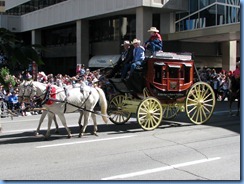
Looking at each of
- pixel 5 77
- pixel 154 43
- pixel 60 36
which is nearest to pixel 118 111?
pixel 154 43

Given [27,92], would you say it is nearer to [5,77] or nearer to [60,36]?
[5,77]

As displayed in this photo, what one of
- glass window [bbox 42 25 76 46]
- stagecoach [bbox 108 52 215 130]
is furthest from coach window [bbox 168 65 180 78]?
glass window [bbox 42 25 76 46]

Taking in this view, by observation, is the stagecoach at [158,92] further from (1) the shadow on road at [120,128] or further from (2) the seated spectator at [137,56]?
(1) the shadow on road at [120,128]

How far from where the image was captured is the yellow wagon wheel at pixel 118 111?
38.1ft

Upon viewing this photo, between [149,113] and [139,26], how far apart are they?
19101 mm

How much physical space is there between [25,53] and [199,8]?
1073 inches

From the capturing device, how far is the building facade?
2697cm

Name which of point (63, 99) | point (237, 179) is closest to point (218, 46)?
point (63, 99)

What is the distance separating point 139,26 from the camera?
28.9 m

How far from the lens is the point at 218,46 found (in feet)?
113

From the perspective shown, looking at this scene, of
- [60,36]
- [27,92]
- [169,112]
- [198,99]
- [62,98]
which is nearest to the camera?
[27,92]

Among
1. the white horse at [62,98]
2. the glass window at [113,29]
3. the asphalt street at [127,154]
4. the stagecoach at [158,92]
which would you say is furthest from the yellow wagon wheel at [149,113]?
the glass window at [113,29]

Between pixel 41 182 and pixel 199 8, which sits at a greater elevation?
pixel 199 8

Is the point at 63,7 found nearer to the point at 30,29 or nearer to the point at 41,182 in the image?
the point at 30,29
